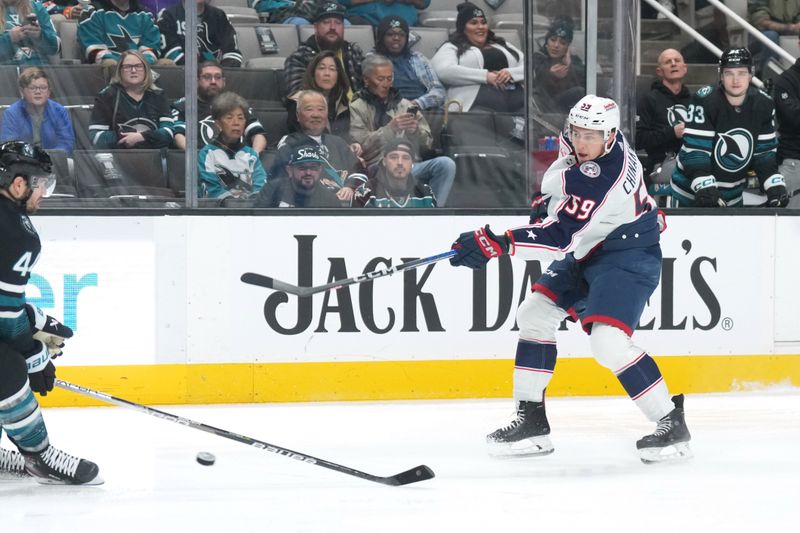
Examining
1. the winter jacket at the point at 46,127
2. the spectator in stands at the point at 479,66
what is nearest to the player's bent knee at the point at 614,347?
the spectator in stands at the point at 479,66

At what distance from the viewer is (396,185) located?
4781mm

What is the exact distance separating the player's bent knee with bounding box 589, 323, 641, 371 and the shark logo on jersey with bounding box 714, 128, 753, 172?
1.76 metres

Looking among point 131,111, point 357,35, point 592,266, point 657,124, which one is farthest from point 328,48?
point 592,266

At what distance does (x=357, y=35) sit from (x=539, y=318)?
1.62 meters

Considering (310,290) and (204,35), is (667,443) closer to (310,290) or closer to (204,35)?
(310,290)

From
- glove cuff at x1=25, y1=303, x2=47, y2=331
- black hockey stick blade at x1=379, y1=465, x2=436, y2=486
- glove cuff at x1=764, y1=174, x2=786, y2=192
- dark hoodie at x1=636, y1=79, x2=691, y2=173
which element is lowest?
black hockey stick blade at x1=379, y1=465, x2=436, y2=486

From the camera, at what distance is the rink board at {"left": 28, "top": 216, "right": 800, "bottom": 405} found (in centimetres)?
457

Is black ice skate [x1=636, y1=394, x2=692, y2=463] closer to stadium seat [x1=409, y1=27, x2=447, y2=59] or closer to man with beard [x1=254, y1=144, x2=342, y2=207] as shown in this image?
man with beard [x1=254, y1=144, x2=342, y2=207]

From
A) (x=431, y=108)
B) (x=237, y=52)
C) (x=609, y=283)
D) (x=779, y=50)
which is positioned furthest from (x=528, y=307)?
(x=779, y=50)

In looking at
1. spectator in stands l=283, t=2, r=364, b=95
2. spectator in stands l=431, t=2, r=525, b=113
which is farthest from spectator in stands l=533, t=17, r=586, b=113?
spectator in stands l=283, t=2, r=364, b=95

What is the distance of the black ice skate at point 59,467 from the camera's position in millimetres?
3254

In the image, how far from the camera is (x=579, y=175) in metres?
3.51

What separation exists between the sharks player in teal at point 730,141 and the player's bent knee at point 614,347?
5.35 feet

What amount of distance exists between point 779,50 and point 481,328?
7.87ft
